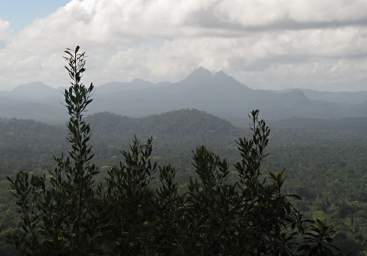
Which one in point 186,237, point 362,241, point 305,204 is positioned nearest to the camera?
point 186,237

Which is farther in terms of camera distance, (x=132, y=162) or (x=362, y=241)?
(x=362, y=241)

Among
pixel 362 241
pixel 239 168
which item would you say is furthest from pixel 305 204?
pixel 239 168

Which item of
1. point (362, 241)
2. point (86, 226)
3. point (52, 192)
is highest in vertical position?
point (52, 192)

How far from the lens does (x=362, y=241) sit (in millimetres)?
111188

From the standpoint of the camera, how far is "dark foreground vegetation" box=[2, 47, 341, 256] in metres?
16.3

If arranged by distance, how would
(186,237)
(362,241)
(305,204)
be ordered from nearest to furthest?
(186,237)
(362,241)
(305,204)

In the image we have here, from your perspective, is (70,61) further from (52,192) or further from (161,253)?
(161,253)

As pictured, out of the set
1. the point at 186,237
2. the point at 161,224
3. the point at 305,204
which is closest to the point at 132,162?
the point at 161,224

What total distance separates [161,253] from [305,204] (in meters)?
158

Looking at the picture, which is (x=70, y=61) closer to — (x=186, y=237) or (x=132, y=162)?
(x=132, y=162)

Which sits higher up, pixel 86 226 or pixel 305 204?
pixel 86 226

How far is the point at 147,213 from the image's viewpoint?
695 inches

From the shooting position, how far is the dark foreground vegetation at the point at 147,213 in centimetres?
1627

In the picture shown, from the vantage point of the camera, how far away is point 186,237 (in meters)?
16.6
